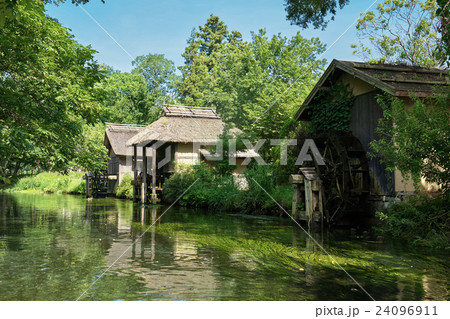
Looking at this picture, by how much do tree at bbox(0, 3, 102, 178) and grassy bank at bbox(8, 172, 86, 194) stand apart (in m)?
25.5

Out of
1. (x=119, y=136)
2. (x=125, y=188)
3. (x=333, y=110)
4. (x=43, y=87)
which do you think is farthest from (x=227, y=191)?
(x=119, y=136)

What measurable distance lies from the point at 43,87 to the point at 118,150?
2309 cm

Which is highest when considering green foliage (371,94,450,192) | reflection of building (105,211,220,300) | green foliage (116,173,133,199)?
green foliage (371,94,450,192)

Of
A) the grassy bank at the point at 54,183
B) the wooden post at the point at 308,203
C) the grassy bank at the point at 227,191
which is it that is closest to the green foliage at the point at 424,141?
the wooden post at the point at 308,203

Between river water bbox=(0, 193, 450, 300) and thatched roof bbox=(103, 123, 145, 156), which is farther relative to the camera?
thatched roof bbox=(103, 123, 145, 156)

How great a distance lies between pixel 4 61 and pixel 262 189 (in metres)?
9.78

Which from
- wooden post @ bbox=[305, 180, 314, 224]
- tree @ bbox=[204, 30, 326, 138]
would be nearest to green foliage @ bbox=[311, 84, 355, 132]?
wooden post @ bbox=[305, 180, 314, 224]

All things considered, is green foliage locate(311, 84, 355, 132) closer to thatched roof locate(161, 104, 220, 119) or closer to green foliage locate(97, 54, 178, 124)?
thatched roof locate(161, 104, 220, 119)

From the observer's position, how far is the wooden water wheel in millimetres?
12844

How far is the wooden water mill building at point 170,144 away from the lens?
2472 centimetres

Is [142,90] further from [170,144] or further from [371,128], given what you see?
[371,128]

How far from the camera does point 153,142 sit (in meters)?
25.0

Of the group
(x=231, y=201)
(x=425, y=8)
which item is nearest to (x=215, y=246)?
(x=231, y=201)
